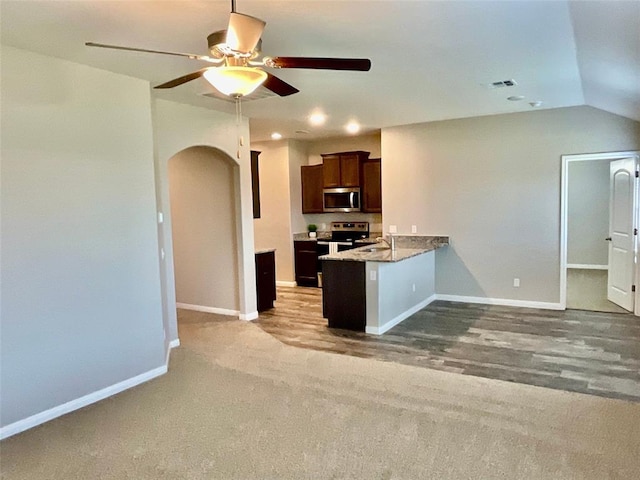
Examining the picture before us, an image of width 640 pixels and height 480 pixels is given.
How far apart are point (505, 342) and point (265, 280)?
11.0ft

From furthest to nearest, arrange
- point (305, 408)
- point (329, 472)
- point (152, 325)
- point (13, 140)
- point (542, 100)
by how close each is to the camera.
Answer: point (542, 100)
point (152, 325)
point (305, 408)
point (13, 140)
point (329, 472)

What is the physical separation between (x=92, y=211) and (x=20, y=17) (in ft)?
4.83

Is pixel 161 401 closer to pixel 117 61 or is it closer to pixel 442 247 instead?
pixel 117 61

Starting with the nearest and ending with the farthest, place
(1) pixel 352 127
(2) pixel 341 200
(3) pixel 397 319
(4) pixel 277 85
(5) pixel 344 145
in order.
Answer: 1. (4) pixel 277 85
2. (3) pixel 397 319
3. (1) pixel 352 127
4. (2) pixel 341 200
5. (5) pixel 344 145

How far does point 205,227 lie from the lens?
6289mm

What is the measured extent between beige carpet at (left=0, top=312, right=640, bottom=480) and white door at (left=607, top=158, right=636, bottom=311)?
3298mm

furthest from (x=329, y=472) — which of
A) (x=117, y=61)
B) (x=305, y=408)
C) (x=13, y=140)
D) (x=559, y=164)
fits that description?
(x=559, y=164)

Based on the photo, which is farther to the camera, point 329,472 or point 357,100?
point 357,100

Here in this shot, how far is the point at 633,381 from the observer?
373 centimetres

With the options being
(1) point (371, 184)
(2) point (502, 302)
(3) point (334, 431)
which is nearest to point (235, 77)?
(3) point (334, 431)

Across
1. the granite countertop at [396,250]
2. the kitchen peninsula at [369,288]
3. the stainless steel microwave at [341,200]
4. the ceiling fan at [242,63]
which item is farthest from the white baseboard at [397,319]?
the ceiling fan at [242,63]

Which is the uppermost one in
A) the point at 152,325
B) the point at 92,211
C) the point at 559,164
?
the point at 559,164

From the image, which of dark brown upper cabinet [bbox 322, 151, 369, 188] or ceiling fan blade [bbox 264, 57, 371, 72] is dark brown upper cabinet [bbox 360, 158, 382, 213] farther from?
ceiling fan blade [bbox 264, 57, 371, 72]

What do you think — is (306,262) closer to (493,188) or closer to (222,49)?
(493,188)
